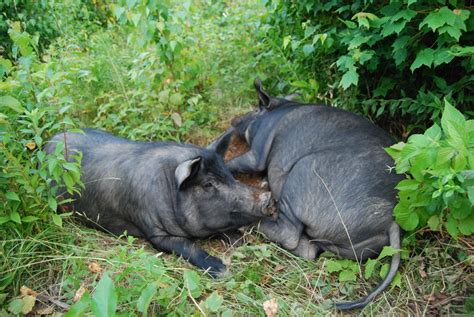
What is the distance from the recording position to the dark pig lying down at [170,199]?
359cm

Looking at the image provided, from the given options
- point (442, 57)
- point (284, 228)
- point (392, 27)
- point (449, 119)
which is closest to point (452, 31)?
point (442, 57)

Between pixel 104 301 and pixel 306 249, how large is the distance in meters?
1.87

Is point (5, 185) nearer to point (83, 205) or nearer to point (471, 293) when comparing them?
point (83, 205)

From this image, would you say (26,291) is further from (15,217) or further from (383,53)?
(383,53)

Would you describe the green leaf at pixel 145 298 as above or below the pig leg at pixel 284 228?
above

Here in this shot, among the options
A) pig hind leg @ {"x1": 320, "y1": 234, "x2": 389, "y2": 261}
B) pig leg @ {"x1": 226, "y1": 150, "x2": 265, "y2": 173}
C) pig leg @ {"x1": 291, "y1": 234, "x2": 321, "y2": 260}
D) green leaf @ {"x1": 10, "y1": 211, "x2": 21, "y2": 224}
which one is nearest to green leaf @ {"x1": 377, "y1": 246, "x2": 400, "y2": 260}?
pig hind leg @ {"x1": 320, "y1": 234, "x2": 389, "y2": 261}

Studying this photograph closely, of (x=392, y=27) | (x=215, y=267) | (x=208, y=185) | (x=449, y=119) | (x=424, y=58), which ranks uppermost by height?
(x=392, y=27)

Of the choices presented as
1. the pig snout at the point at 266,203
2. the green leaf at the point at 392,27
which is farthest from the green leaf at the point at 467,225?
the pig snout at the point at 266,203

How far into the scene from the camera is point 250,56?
6.02m

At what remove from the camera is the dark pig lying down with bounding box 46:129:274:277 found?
A: 141 inches

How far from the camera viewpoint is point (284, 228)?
3.71m

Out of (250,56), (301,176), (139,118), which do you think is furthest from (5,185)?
(250,56)

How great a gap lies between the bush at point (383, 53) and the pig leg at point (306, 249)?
1.19m

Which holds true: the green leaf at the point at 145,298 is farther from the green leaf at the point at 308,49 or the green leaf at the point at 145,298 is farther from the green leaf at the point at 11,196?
the green leaf at the point at 308,49
